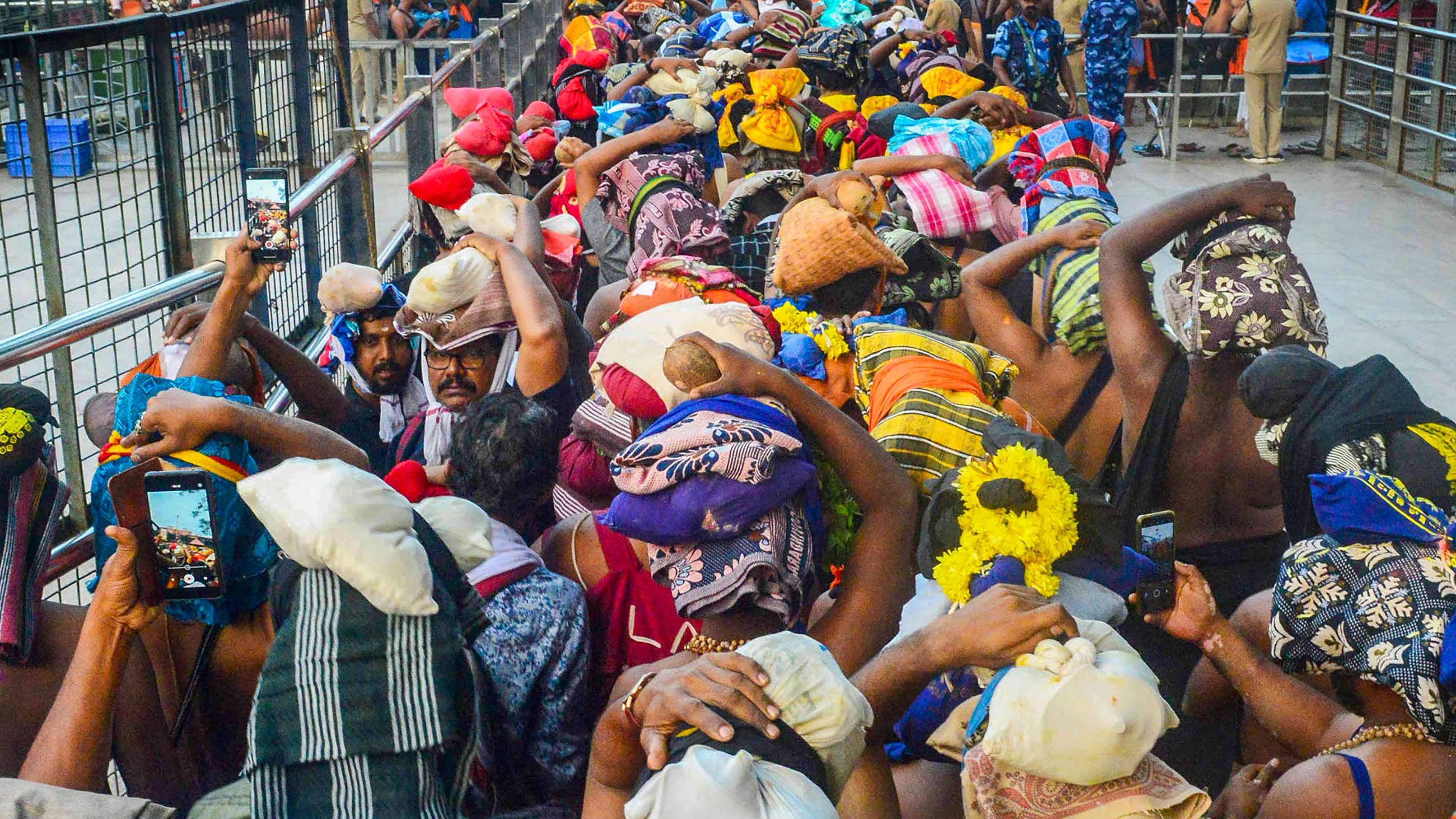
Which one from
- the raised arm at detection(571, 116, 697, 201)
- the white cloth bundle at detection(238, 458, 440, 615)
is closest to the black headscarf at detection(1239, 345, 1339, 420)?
the white cloth bundle at detection(238, 458, 440, 615)

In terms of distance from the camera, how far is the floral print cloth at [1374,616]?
2139 millimetres

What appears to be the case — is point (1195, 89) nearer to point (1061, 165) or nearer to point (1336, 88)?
point (1336, 88)

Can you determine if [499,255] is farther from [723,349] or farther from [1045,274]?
[1045,274]

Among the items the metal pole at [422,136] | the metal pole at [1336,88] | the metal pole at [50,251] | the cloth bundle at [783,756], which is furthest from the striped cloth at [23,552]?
the metal pole at [1336,88]

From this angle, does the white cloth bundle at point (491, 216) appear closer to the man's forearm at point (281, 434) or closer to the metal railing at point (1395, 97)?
the man's forearm at point (281, 434)

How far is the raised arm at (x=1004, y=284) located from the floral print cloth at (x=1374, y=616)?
1.71 metres

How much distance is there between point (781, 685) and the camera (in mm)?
1807

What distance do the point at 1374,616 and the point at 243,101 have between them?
354 cm

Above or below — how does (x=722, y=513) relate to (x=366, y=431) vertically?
above

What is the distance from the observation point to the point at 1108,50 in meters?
12.8

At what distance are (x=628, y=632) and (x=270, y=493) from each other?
0.83m

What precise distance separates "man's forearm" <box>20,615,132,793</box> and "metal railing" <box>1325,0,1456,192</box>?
12.0 metres

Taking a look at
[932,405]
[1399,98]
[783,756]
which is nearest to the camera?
[783,756]

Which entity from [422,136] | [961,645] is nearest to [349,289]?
[961,645]
